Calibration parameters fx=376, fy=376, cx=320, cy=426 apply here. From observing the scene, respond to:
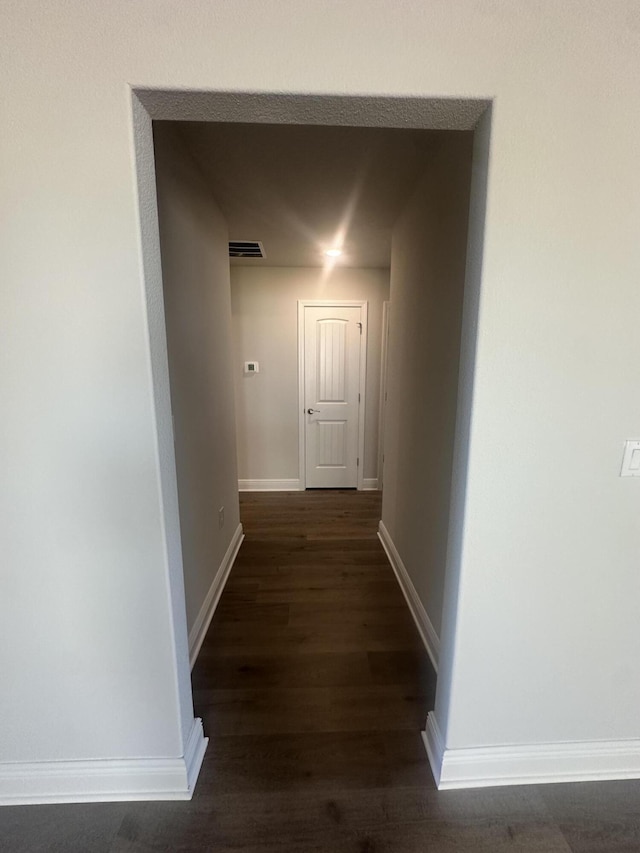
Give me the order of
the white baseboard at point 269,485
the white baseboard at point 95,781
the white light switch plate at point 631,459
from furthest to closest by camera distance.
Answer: the white baseboard at point 269,485, the white baseboard at point 95,781, the white light switch plate at point 631,459

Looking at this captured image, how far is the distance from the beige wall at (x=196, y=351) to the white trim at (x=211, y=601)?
0.19ft

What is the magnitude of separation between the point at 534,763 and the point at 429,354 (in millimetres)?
A: 1724

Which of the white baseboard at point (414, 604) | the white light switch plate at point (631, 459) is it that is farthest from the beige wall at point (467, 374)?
the white baseboard at point (414, 604)

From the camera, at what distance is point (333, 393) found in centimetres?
418

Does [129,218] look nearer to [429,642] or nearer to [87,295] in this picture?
[87,295]

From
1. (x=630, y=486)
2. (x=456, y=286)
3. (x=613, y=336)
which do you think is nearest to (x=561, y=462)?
(x=630, y=486)

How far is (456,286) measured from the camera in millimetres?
1602

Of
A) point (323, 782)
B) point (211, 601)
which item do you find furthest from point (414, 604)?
point (211, 601)

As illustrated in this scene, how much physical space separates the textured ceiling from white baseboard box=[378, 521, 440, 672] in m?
2.32

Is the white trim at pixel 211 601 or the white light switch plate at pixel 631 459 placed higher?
the white light switch plate at pixel 631 459

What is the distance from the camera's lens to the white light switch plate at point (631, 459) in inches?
Answer: 45.2

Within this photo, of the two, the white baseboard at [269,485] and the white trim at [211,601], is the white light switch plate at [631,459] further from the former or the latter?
the white baseboard at [269,485]

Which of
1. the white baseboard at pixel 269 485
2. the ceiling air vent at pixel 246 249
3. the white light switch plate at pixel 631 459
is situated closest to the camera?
the white light switch plate at pixel 631 459

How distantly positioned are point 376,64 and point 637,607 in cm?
180
